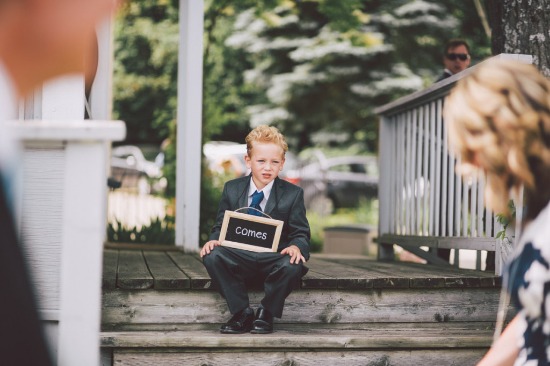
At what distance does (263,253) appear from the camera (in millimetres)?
4004

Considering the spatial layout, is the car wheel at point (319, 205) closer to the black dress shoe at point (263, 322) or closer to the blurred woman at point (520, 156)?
the black dress shoe at point (263, 322)

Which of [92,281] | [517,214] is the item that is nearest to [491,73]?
[92,281]

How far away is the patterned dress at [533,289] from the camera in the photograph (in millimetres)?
2002

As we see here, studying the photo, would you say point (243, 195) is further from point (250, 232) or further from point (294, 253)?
point (294, 253)

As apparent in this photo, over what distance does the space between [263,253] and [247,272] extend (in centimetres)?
13

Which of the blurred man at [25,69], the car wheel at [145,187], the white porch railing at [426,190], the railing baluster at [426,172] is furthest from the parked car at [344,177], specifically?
the blurred man at [25,69]

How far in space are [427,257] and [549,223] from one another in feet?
12.9

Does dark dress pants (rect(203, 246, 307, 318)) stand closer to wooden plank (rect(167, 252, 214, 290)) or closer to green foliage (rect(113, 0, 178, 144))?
wooden plank (rect(167, 252, 214, 290))

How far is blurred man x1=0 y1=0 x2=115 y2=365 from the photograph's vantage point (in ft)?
3.91

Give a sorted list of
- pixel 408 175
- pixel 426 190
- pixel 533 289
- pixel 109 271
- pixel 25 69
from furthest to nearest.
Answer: pixel 408 175 < pixel 426 190 < pixel 109 271 < pixel 533 289 < pixel 25 69

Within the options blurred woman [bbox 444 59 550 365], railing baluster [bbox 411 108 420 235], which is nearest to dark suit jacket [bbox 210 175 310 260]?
railing baluster [bbox 411 108 420 235]

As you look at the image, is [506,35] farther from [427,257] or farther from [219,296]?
[219,296]

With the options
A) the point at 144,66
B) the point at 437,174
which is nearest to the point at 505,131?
the point at 437,174

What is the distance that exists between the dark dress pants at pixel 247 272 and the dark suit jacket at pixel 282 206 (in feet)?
0.61
